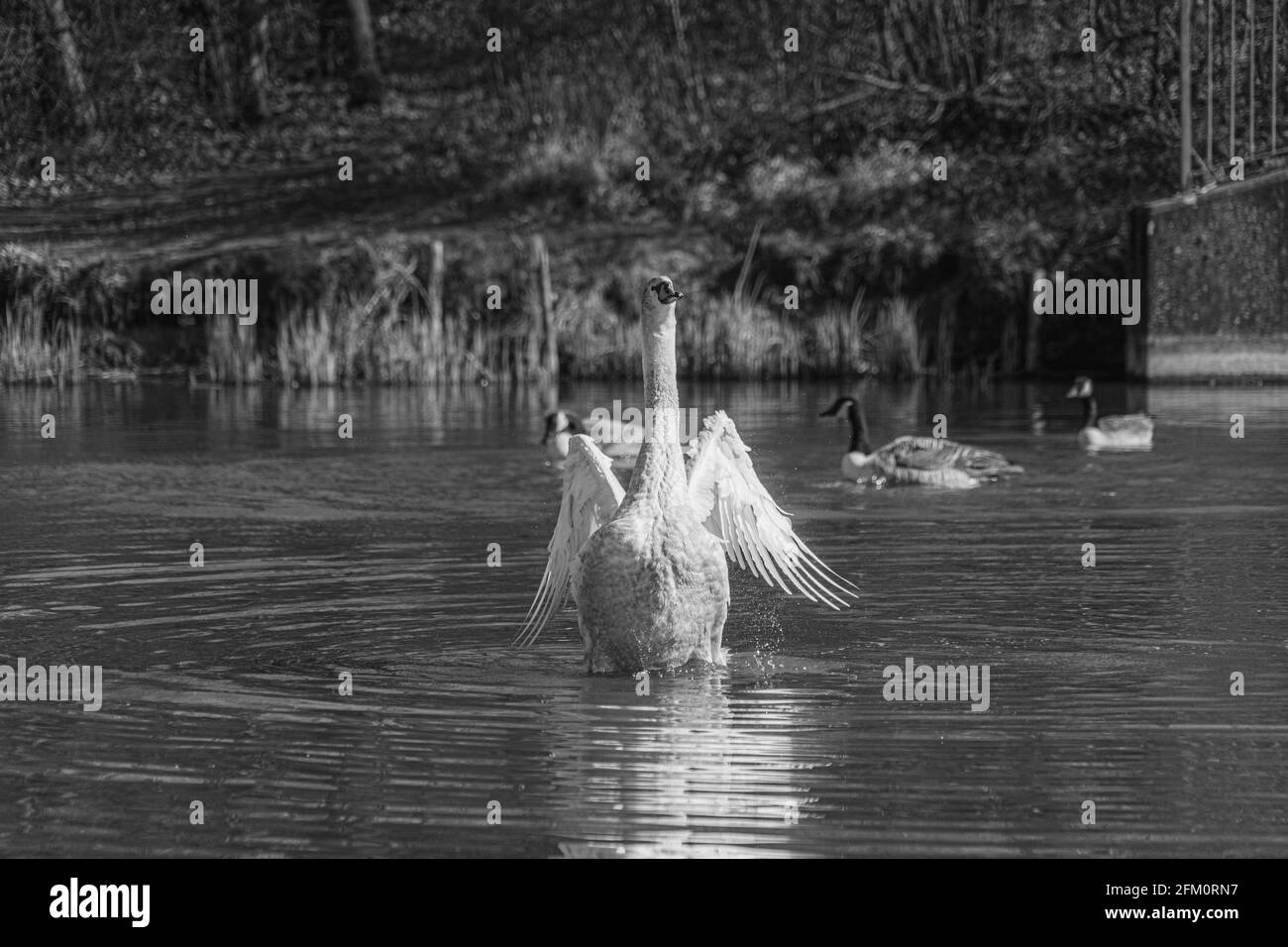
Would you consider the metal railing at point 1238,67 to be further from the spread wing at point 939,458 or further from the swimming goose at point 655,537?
the swimming goose at point 655,537

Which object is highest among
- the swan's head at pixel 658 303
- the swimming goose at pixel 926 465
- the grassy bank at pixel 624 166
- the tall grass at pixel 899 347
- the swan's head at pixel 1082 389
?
the grassy bank at pixel 624 166

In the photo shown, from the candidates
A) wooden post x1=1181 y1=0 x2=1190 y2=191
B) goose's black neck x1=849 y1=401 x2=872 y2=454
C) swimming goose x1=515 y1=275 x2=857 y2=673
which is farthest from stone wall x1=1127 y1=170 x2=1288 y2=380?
swimming goose x1=515 y1=275 x2=857 y2=673

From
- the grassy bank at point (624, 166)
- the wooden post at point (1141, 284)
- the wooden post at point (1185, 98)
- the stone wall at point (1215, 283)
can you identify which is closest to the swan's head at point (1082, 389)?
the wooden post at point (1141, 284)

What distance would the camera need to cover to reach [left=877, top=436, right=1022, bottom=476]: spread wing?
701 inches

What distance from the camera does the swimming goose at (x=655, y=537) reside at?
943 centimetres

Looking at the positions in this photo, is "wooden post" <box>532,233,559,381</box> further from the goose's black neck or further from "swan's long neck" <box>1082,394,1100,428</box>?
the goose's black neck

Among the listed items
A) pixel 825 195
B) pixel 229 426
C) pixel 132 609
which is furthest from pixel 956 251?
pixel 132 609

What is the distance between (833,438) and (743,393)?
21.2 feet

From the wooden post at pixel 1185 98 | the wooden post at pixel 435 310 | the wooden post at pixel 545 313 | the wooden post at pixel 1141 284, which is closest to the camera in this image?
the wooden post at pixel 1141 284

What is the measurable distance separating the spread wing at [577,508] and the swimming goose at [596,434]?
28.9ft

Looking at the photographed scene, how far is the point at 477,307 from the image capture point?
3366 cm

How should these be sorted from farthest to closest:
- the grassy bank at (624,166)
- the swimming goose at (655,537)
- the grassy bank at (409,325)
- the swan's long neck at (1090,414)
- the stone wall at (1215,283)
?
the grassy bank at (624,166) < the grassy bank at (409,325) < the stone wall at (1215,283) < the swan's long neck at (1090,414) < the swimming goose at (655,537)

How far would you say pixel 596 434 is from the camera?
20953 millimetres
